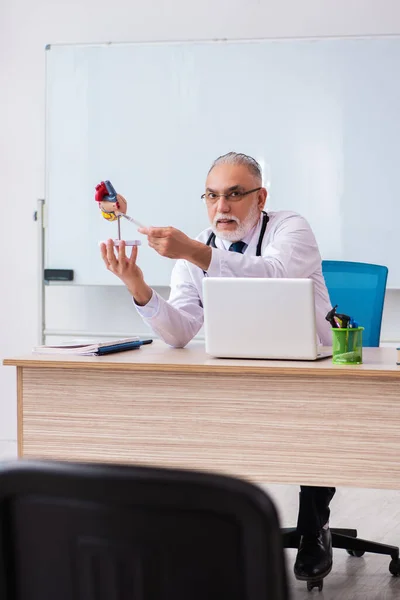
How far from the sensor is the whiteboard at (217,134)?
3885mm

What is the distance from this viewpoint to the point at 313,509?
2.46 meters

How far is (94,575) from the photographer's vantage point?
672 mm

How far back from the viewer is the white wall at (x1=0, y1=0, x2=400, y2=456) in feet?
13.2

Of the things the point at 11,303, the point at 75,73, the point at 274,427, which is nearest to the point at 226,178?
the point at 274,427

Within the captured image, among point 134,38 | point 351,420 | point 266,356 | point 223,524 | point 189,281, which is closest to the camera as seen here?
point 223,524

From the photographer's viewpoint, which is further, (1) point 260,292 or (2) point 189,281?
(2) point 189,281

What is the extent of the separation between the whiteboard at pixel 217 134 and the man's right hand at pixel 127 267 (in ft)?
5.67

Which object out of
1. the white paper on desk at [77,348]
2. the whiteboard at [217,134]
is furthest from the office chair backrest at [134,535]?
the whiteboard at [217,134]

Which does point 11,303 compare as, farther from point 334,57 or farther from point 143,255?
point 334,57

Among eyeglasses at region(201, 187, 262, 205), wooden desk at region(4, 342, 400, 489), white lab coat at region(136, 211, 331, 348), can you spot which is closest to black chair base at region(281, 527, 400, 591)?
white lab coat at region(136, 211, 331, 348)

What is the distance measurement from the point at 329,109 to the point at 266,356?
2183mm

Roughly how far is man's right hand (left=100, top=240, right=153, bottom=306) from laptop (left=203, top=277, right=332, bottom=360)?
0.32 meters

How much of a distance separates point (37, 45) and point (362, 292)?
234 centimetres

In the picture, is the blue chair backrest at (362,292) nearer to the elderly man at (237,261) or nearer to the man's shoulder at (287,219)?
the elderly man at (237,261)
